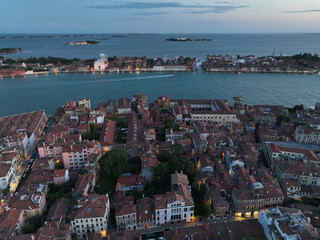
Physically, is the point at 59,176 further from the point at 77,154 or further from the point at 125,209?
the point at 125,209

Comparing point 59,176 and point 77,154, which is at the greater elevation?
point 77,154

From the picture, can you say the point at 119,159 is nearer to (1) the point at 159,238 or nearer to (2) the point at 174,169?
(2) the point at 174,169

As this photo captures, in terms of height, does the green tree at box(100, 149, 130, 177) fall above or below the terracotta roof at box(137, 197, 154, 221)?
above

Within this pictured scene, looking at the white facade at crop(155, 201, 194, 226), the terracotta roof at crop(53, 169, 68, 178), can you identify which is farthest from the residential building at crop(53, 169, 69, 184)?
the white facade at crop(155, 201, 194, 226)

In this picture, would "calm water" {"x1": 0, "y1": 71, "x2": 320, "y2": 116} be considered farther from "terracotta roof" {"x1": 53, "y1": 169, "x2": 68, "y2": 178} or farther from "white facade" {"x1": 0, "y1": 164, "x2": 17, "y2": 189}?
"terracotta roof" {"x1": 53, "y1": 169, "x2": 68, "y2": 178}

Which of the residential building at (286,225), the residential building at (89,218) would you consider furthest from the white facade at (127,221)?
the residential building at (286,225)

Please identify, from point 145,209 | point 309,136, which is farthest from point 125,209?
point 309,136

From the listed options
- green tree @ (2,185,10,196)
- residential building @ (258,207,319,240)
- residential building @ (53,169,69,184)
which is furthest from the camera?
residential building @ (53,169,69,184)

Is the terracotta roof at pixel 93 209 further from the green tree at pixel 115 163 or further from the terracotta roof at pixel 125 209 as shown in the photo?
the green tree at pixel 115 163
